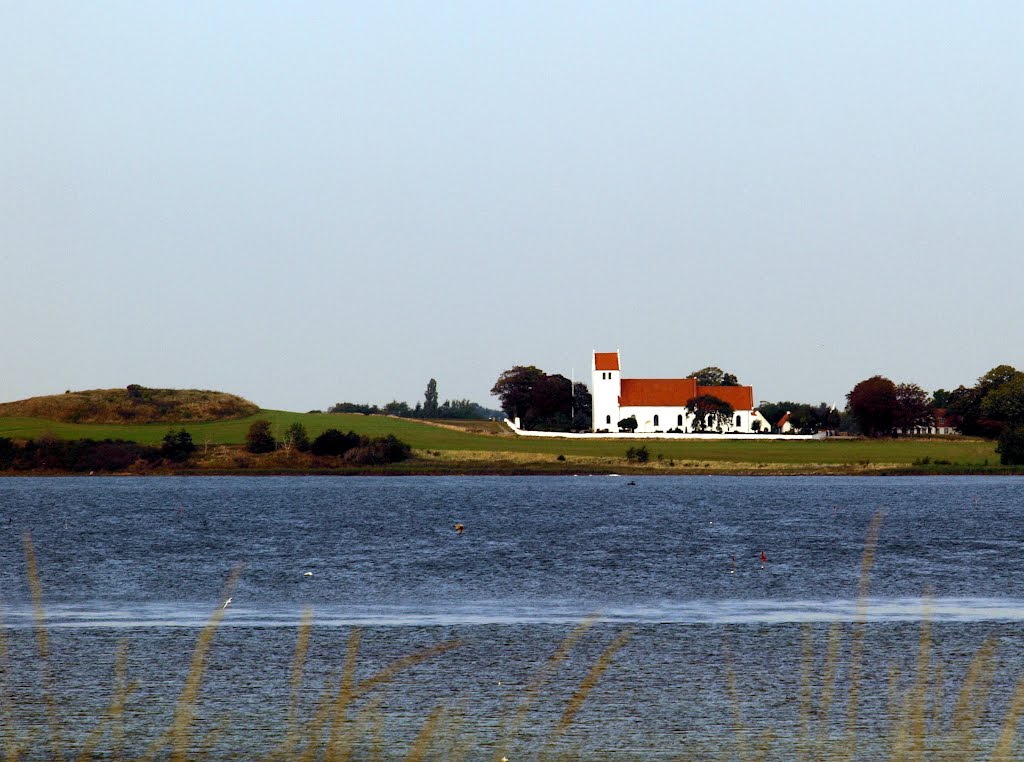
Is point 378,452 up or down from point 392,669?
up

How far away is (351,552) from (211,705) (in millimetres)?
35610

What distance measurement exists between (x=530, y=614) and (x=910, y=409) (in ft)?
542

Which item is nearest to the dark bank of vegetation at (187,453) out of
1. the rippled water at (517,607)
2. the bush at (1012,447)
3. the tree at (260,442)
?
the tree at (260,442)

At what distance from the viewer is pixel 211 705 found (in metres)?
22.9

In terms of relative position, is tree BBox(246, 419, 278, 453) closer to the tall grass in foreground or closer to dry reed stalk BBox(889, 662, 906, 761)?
the tall grass in foreground

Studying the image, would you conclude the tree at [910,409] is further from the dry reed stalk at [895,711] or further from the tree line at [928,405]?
the dry reed stalk at [895,711]

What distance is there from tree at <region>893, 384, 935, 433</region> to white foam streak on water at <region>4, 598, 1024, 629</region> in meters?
Answer: 156

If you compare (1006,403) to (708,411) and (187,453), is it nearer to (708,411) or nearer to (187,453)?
(708,411)

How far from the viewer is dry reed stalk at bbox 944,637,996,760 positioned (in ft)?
62.0

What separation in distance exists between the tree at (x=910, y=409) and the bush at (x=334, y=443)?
7686cm

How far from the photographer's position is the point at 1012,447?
14462cm

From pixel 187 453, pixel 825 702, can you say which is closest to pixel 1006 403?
pixel 187 453

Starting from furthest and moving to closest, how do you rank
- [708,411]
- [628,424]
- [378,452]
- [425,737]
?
[628,424]
[708,411]
[378,452]
[425,737]

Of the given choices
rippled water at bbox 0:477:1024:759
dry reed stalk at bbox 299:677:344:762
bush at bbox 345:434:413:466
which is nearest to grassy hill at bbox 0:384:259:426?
bush at bbox 345:434:413:466
